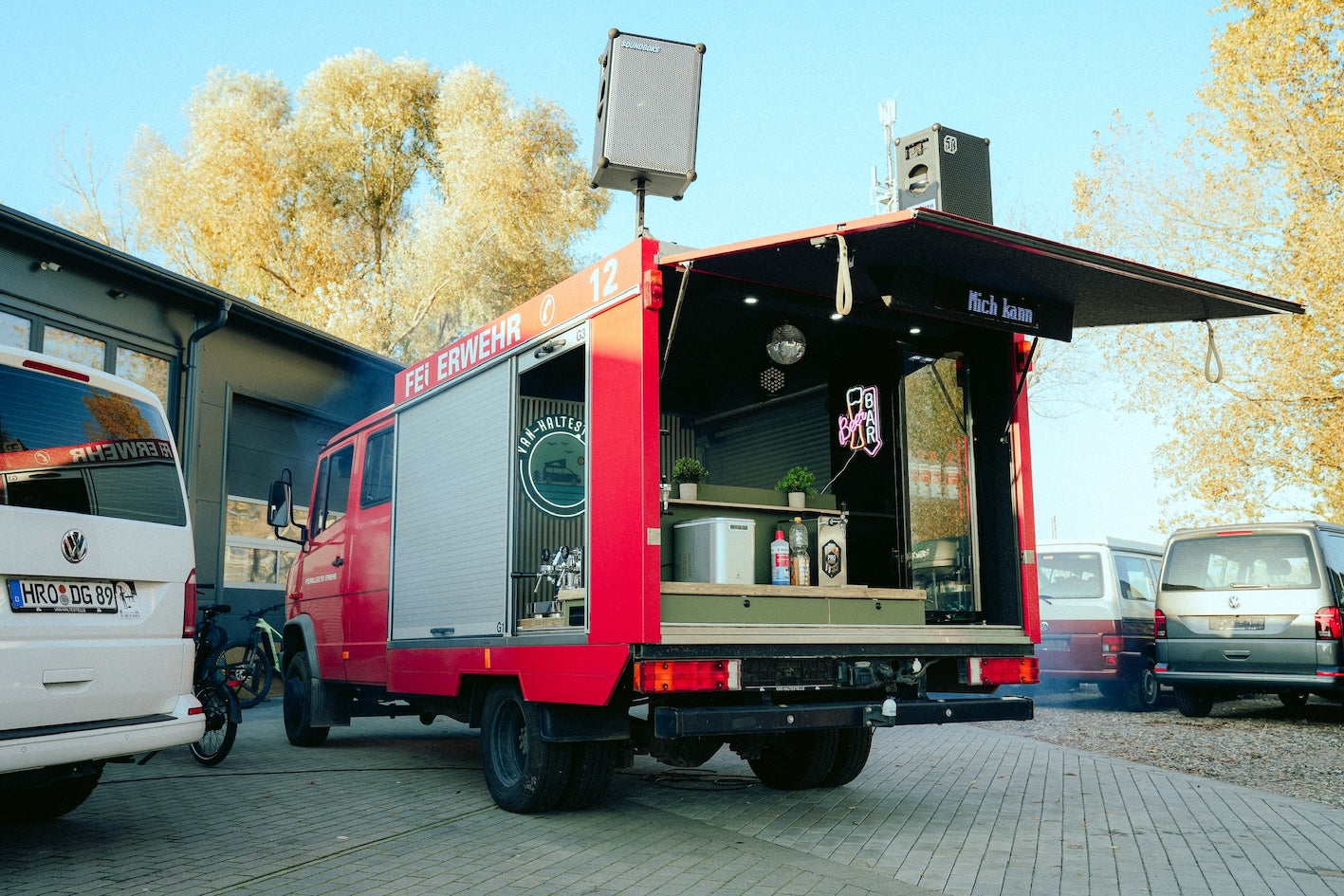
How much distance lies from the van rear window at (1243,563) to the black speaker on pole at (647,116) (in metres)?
7.58

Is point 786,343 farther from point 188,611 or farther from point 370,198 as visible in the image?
point 370,198

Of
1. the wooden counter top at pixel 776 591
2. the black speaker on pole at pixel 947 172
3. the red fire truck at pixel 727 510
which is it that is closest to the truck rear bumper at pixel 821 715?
the red fire truck at pixel 727 510

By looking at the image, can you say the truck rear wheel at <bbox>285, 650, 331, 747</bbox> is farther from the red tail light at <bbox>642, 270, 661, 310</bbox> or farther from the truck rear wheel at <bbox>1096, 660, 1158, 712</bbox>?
the truck rear wheel at <bbox>1096, 660, 1158, 712</bbox>

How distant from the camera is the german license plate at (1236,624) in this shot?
439 inches

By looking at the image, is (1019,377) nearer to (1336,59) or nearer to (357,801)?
(357,801)

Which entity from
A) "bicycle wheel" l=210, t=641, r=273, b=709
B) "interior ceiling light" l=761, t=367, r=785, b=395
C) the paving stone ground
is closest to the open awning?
"interior ceiling light" l=761, t=367, r=785, b=395

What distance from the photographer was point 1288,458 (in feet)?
60.5

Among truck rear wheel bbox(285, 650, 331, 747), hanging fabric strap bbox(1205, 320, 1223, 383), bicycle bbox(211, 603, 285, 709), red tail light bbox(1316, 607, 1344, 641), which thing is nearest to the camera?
hanging fabric strap bbox(1205, 320, 1223, 383)

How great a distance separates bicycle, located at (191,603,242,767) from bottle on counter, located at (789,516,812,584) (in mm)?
3863

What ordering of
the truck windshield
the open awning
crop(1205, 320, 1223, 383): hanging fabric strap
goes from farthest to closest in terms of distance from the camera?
the truck windshield, crop(1205, 320, 1223, 383): hanging fabric strap, the open awning

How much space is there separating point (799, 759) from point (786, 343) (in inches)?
102

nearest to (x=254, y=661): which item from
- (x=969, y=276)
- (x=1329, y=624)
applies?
(x=969, y=276)

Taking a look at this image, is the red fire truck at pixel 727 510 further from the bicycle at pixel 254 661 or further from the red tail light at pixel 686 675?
the bicycle at pixel 254 661

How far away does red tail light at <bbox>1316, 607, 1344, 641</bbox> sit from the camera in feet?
35.0
